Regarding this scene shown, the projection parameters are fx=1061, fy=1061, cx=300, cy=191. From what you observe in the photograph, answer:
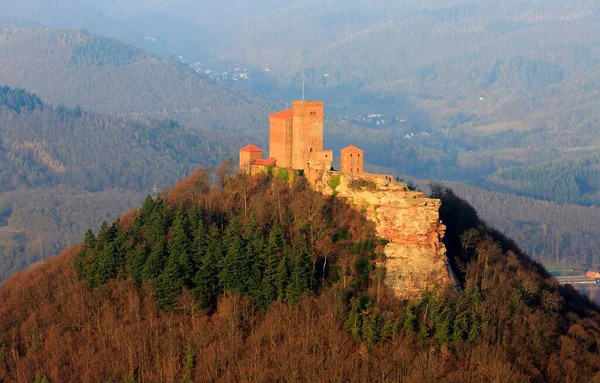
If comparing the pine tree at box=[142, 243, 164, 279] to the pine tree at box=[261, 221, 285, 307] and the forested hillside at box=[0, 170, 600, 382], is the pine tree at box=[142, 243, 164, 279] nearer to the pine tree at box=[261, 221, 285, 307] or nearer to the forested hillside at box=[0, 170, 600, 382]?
the forested hillside at box=[0, 170, 600, 382]

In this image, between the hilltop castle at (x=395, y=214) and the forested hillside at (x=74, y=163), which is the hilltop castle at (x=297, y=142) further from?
the forested hillside at (x=74, y=163)

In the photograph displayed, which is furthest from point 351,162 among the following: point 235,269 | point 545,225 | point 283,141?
point 545,225

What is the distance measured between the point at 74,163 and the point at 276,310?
4582 inches

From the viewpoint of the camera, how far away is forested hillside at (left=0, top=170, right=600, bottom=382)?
40188 mm

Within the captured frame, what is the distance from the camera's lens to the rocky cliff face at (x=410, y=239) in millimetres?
43219

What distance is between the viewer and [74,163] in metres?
154

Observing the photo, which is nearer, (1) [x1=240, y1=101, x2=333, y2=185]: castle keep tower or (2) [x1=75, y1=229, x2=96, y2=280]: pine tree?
(2) [x1=75, y1=229, x2=96, y2=280]: pine tree

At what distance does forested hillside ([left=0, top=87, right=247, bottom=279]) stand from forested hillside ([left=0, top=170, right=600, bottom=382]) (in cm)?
5694

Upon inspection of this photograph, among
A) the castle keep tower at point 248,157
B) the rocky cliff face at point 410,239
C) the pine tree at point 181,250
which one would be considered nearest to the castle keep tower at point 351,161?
the rocky cliff face at point 410,239

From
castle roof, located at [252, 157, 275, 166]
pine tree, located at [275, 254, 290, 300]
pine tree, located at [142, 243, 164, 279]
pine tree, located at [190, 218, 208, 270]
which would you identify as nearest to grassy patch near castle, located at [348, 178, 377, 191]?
pine tree, located at [275, 254, 290, 300]

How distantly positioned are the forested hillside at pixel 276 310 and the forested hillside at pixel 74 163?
2242 inches

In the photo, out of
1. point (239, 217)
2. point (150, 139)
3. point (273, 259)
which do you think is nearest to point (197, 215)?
point (239, 217)

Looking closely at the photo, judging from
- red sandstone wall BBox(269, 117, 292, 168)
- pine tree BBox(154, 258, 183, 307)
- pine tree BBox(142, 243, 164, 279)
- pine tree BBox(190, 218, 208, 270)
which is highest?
red sandstone wall BBox(269, 117, 292, 168)

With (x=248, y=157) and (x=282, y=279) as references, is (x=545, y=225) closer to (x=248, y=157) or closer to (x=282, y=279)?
(x=248, y=157)
